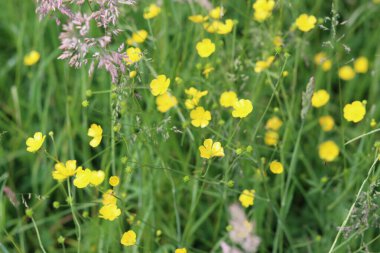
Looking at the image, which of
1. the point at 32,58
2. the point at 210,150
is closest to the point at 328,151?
the point at 210,150

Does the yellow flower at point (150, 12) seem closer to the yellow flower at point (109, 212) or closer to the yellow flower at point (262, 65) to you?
the yellow flower at point (262, 65)

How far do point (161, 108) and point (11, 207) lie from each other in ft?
2.33

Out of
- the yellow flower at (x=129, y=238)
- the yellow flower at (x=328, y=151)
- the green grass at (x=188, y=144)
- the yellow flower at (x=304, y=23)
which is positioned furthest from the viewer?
the yellow flower at (x=328, y=151)

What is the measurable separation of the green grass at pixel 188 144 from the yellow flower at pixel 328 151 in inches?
1.0

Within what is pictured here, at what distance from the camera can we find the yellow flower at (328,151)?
6.07 ft

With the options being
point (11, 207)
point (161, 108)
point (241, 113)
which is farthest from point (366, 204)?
point (11, 207)

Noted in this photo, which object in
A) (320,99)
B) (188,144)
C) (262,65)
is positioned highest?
(262,65)

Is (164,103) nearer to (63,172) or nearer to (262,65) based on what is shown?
(262,65)

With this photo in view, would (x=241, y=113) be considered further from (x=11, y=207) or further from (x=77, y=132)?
Answer: (x=11, y=207)

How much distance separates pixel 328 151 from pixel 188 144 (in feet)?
1.64

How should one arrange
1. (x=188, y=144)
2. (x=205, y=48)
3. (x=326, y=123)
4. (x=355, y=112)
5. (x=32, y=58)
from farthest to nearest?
(x=32, y=58)
(x=188, y=144)
(x=326, y=123)
(x=205, y=48)
(x=355, y=112)

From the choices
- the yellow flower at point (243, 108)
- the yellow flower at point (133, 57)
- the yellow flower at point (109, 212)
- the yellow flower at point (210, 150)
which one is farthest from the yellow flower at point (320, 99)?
the yellow flower at point (109, 212)

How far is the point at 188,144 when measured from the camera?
2064mm

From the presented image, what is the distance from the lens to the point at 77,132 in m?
2.10
